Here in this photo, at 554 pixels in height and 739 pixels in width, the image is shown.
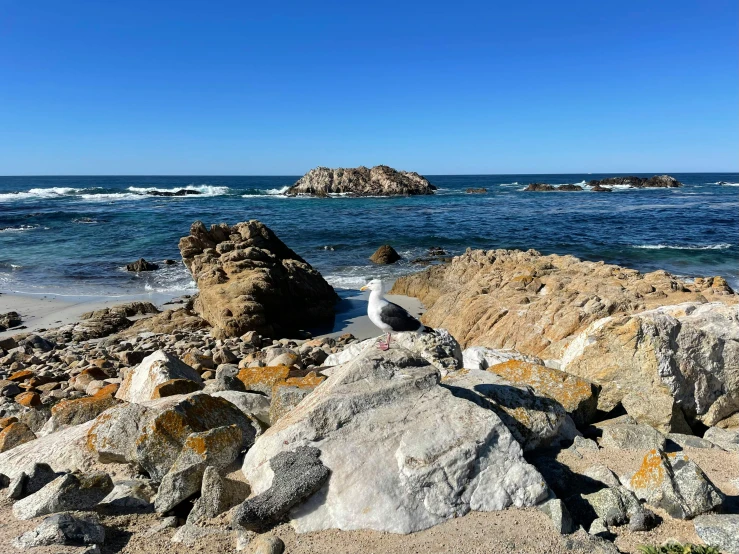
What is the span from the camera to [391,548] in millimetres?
3412

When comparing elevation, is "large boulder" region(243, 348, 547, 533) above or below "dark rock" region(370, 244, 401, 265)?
above

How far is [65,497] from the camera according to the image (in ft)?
12.9

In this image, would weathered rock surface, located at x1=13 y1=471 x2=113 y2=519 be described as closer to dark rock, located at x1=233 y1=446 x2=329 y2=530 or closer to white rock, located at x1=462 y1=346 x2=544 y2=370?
dark rock, located at x1=233 y1=446 x2=329 y2=530

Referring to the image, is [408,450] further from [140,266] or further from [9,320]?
[140,266]

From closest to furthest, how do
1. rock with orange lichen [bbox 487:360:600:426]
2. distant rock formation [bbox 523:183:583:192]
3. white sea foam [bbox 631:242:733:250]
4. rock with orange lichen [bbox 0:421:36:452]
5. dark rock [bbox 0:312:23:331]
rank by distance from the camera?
1. rock with orange lichen [bbox 0:421:36:452]
2. rock with orange lichen [bbox 487:360:600:426]
3. dark rock [bbox 0:312:23:331]
4. white sea foam [bbox 631:242:733:250]
5. distant rock formation [bbox 523:183:583:192]

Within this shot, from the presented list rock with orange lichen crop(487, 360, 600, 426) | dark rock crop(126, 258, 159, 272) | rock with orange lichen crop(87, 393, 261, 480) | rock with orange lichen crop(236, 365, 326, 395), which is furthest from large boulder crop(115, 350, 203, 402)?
dark rock crop(126, 258, 159, 272)

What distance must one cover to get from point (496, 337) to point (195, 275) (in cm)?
1024

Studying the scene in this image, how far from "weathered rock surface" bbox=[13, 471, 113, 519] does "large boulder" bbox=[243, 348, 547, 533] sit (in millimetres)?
1233

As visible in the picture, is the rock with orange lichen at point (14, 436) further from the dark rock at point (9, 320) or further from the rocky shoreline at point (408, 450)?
the dark rock at point (9, 320)

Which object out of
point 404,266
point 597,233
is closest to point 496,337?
point 404,266

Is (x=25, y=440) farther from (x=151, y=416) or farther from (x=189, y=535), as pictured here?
(x=189, y=535)

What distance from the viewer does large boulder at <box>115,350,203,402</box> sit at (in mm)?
6271

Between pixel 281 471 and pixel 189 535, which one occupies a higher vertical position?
pixel 281 471

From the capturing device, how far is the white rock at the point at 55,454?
4.78 m
